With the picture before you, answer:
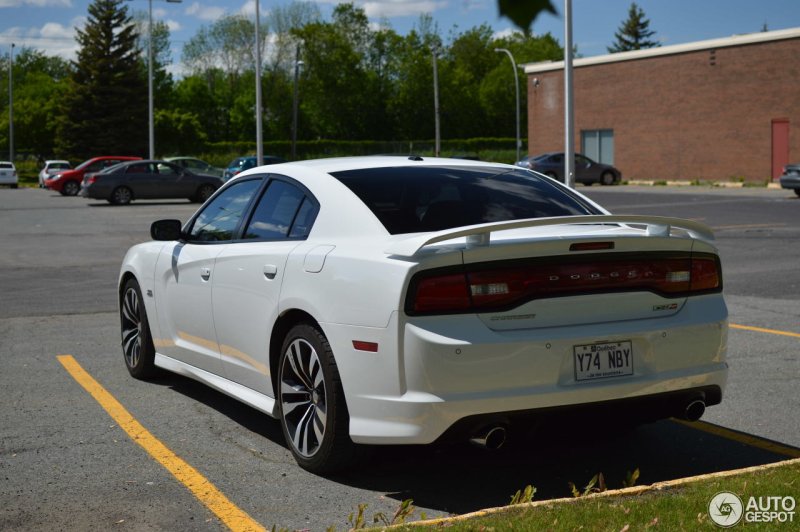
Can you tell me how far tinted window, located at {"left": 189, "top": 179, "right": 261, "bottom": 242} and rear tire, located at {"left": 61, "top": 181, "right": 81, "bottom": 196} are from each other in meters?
41.3

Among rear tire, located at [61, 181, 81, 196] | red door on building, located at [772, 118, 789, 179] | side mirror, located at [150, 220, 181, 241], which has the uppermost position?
red door on building, located at [772, 118, 789, 179]

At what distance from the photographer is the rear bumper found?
4.51 m

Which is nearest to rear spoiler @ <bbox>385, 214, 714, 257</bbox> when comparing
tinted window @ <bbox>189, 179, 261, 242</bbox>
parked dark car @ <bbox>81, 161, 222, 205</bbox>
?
tinted window @ <bbox>189, 179, 261, 242</bbox>

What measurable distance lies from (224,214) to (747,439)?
3257 millimetres

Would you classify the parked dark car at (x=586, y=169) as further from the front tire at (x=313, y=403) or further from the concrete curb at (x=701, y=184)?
the front tire at (x=313, y=403)

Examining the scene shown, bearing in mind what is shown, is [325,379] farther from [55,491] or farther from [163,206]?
[163,206]

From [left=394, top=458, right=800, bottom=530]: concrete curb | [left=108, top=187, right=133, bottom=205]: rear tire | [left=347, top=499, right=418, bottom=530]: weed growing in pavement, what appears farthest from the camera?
[left=108, top=187, right=133, bottom=205]: rear tire

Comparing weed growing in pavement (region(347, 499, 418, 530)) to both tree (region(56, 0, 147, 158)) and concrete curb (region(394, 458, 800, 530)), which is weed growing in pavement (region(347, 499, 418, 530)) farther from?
tree (region(56, 0, 147, 158))

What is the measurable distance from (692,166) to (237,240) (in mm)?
47387

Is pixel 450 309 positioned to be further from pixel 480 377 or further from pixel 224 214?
A: pixel 224 214

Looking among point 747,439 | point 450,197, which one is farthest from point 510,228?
point 747,439

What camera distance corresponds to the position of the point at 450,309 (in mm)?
4555

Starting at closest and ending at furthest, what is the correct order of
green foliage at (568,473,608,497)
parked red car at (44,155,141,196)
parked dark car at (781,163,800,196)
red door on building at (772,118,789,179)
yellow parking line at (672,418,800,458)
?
green foliage at (568,473,608,497) < yellow parking line at (672,418,800,458) < parked dark car at (781,163,800,196) < parked red car at (44,155,141,196) < red door on building at (772,118,789,179)

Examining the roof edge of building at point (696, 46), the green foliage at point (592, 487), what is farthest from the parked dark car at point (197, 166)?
the green foliage at point (592, 487)
